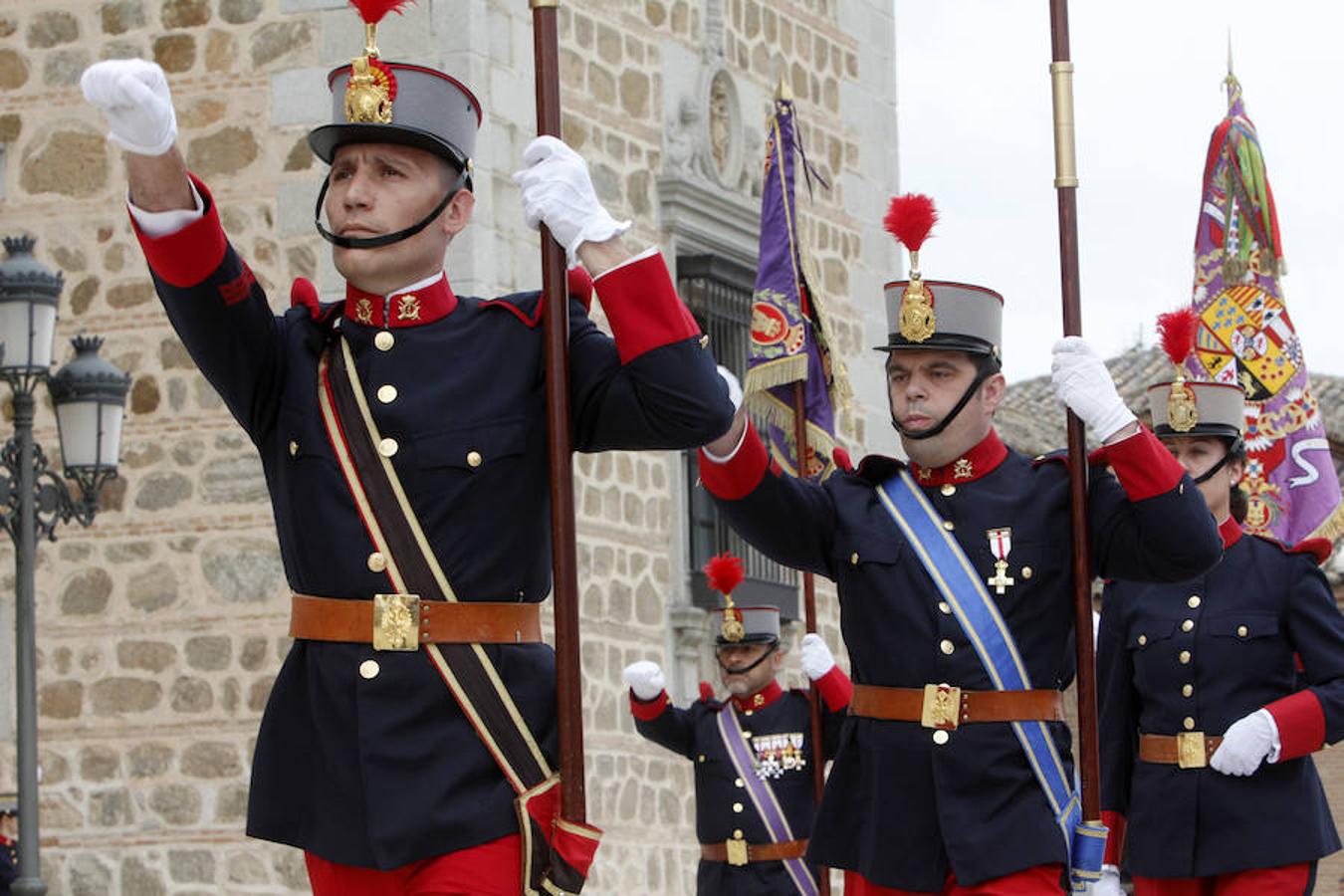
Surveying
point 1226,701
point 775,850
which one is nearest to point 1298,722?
point 1226,701

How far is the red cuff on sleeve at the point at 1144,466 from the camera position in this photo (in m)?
5.95

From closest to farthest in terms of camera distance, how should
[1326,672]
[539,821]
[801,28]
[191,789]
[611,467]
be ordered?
[539,821]
[1326,672]
[191,789]
[611,467]
[801,28]

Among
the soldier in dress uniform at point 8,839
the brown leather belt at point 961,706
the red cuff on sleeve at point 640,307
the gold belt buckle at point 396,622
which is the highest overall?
the red cuff on sleeve at point 640,307

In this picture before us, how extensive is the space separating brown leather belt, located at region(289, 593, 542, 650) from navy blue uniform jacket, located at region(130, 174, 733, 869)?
25 millimetres

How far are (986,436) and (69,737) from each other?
21.5 feet

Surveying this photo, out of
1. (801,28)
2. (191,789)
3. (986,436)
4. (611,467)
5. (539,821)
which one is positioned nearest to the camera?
(539,821)

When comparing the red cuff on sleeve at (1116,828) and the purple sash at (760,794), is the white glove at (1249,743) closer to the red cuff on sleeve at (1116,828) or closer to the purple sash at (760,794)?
the red cuff on sleeve at (1116,828)

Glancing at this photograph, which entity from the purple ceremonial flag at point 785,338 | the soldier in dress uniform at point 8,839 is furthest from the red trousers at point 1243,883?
the soldier in dress uniform at point 8,839

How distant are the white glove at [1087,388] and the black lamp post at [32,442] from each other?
456 cm

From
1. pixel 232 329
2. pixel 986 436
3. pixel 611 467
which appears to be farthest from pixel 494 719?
pixel 611 467

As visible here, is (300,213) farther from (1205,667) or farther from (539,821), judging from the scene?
(539,821)

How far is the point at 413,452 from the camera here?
4641mm

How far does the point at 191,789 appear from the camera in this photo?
11570mm

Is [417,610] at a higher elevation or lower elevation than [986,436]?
lower
